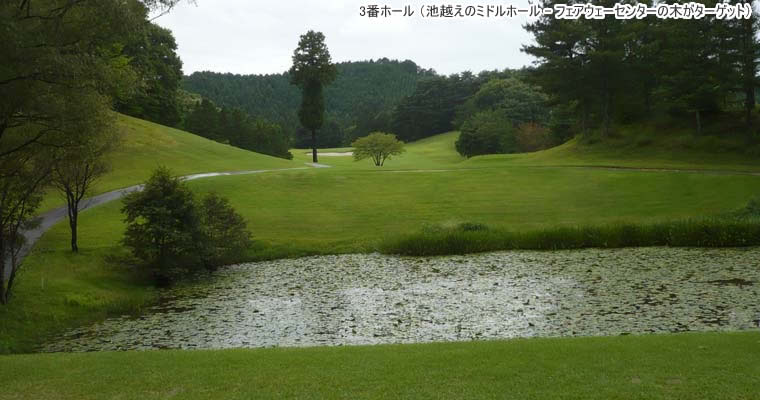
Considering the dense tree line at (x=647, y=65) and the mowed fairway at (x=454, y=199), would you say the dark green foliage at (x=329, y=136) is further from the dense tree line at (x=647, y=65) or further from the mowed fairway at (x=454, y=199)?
the mowed fairway at (x=454, y=199)

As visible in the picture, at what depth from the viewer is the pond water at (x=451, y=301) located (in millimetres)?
13023

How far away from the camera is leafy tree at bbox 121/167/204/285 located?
20.2 metres

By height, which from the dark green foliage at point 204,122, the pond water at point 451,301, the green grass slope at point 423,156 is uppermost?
the dark green foliage at point 204,122

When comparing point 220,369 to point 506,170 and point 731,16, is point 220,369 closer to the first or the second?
point 506,170

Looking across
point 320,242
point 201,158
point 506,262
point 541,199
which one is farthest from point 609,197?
point 201,158

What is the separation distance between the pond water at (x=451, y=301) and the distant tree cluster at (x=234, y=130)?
216 ft

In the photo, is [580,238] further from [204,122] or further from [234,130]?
[234,130]

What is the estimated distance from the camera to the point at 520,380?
7637 millimetres

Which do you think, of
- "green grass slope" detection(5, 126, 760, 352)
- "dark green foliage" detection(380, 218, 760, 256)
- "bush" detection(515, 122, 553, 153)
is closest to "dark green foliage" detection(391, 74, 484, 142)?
"bush" detection(515, 122, 553, 153)

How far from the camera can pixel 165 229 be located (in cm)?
2002

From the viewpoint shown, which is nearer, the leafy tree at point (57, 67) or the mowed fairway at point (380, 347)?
the mowed fairway at point (380, 347)

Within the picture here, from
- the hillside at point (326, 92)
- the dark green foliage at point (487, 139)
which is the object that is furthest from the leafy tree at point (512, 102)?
the hillside at point (326, 92)

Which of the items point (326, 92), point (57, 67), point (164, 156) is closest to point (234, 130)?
point (164, 156)

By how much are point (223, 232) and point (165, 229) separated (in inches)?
138
